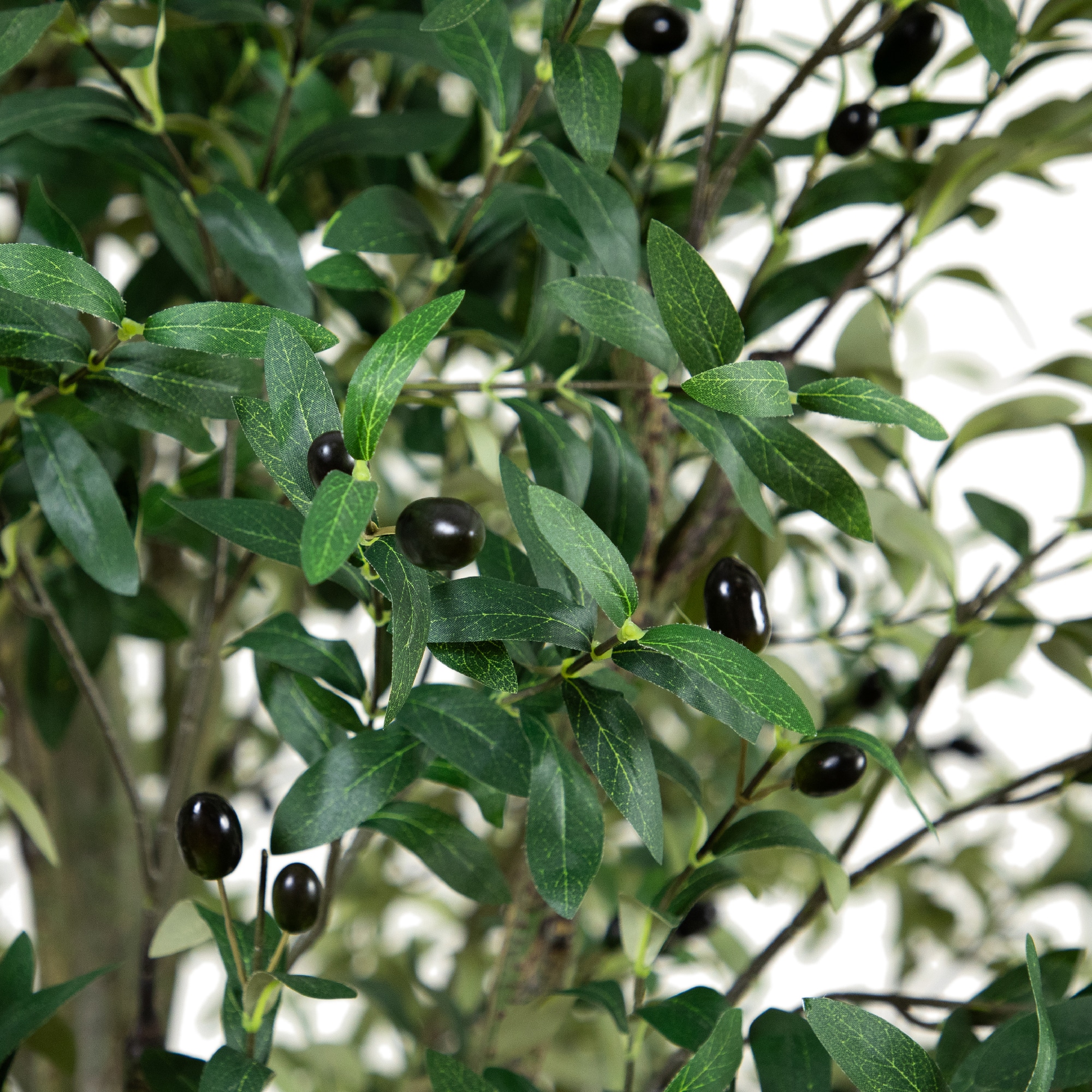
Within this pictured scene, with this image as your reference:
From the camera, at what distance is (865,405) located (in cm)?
30

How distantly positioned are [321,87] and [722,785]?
1.80 feet

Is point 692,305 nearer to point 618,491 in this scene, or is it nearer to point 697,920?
point 618,491

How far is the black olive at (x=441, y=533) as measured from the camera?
0.79 feet

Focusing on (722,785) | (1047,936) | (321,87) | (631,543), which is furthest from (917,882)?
(321,87)

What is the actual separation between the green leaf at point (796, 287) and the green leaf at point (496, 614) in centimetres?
26

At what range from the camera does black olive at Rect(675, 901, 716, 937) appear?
1.66 ft

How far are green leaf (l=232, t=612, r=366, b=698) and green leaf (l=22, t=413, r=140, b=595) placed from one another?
47mm

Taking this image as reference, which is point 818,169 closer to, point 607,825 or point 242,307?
point 242,307

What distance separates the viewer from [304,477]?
0.27m

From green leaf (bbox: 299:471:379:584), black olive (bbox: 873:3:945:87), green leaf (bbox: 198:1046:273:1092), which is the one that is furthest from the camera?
black olive (bbox: 873:3:945:87)

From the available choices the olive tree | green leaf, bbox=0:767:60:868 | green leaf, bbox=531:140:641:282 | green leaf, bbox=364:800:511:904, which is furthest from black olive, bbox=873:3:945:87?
green leaf, bbox=0:767:60:868

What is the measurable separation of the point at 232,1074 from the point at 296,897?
0.06 meters

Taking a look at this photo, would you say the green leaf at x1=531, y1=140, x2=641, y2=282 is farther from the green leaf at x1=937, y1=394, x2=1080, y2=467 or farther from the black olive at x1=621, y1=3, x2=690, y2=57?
the green leaf at x1=937, y1=394, x2=1080, y2=467

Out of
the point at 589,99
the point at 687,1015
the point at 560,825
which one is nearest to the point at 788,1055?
the point at 687,1015
